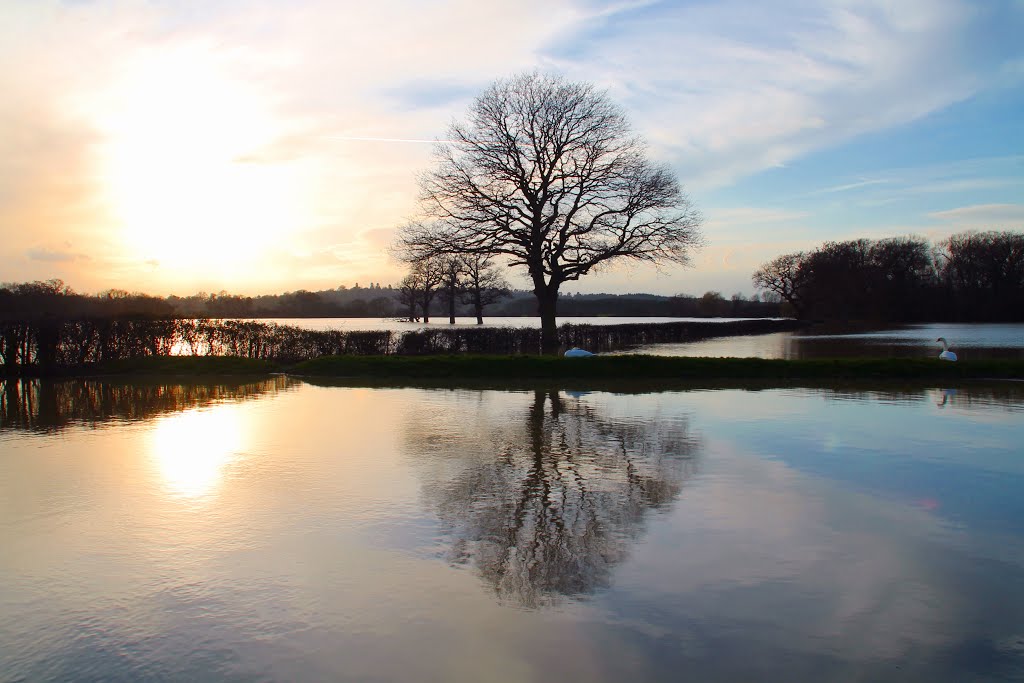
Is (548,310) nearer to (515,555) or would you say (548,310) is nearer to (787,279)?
(515,555)

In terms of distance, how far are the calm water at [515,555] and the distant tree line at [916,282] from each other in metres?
75.2

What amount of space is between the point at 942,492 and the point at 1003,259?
285 feet

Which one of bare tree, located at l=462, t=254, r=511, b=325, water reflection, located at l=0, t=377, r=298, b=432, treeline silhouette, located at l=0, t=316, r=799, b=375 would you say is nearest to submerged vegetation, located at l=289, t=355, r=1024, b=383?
water reflection, located at l=0, t=377, r=298, b=432

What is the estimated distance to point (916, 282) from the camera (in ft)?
268

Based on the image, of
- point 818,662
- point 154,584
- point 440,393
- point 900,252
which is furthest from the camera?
point 900,252

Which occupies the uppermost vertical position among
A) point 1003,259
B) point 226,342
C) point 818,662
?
point 1003,259

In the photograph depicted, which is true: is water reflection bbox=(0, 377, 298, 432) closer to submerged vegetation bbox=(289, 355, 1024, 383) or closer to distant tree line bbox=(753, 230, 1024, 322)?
submerged vegetation bbox=(289, 355, 1024, 383)

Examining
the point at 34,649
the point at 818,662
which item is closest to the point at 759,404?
the point at 818,662

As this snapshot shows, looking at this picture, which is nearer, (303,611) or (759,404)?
(303,611)

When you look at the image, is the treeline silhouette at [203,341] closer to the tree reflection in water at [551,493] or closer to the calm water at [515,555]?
the calm water at [515,555]

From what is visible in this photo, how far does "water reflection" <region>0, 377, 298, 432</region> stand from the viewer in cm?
1279

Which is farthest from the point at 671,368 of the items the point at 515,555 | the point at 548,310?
the point at 515,555

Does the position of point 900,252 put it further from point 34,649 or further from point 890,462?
point 34,649

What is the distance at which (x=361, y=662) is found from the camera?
12.7ft
